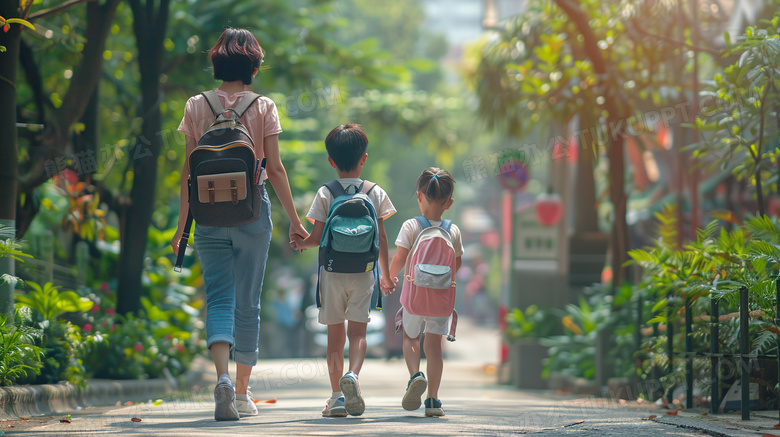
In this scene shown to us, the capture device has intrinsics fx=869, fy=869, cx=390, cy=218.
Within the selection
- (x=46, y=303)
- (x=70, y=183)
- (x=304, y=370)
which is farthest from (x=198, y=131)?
(x=304, y=370)

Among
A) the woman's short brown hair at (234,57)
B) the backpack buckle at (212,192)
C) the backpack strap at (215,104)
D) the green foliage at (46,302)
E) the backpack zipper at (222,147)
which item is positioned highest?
the woman's short brown hair at (234,57)

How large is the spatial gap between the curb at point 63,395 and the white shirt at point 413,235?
8.38ft

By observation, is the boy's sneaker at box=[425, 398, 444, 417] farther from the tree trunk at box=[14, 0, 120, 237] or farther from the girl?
the tree trunk at box=[14, 0, 120, 237]

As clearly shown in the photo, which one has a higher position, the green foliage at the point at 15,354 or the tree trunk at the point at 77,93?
the tree trunk at the point at 77,93

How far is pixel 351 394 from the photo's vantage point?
480 centimetres

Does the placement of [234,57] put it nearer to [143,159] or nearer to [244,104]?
[244,104]

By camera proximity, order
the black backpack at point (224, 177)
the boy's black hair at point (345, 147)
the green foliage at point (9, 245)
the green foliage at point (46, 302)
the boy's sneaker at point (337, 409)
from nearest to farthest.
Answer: the black backpack at point (224, 177)
the boy's sneaker at point (337, 409)
the boy's black hair at point (345, 147)
the green foliage at point (9, 245)
the green foliage at point (46, 302)

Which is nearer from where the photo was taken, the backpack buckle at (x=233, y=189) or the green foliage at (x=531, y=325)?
the backpack buckle at (x=233, y=189)

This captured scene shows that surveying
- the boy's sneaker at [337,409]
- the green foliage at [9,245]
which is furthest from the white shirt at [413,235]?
the green foliage at [9,245]

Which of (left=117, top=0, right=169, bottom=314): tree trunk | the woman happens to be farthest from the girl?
(left=117, top=0, right=169, bottom=314): tree trunk

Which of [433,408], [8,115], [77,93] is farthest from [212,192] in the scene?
[77,93]

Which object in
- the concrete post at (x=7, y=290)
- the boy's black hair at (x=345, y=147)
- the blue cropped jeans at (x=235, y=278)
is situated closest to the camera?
the blue cropped jeans at (x=235, y=278)

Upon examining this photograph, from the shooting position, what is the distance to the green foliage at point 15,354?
5430mm

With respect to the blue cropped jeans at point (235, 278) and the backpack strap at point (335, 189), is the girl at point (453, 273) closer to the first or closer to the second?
A: the backpack strap at point (335, 189)
